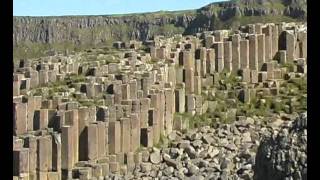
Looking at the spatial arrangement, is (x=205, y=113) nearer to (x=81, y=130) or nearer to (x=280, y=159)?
(x=81, y=130)

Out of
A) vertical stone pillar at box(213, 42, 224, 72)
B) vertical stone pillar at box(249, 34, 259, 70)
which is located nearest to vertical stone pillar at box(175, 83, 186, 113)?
vertical stone pillar at box(213, 42, 224, 72)

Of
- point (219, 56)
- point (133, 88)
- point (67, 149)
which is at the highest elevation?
point (219, 56)

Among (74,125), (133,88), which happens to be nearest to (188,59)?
(133,88)

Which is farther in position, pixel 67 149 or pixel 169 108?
pixel 169 108

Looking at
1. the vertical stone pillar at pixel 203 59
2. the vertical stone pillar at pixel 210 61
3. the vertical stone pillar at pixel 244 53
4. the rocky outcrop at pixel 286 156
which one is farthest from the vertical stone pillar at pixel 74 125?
the rocky outcrop at pixel 286 156

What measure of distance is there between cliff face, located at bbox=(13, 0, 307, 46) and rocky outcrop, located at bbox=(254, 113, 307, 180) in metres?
87.1

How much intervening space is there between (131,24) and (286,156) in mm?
99085

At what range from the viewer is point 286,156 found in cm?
534

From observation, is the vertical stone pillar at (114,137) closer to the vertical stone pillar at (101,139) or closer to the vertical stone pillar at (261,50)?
the vertical stone pillar at (101,139)

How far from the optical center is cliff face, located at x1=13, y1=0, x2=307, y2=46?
96.0 metres

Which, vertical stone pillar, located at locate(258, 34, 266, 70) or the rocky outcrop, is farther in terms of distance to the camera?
vertical stone pillar, located at locate(258, 34, 266, 70)

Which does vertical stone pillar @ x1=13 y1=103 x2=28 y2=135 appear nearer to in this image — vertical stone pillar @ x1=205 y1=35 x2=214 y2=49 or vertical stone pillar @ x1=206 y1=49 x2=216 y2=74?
vertical stone pillar @ x1=206 y1=49 x2=216 y2=74

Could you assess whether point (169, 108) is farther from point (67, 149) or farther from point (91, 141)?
point (67, 149)

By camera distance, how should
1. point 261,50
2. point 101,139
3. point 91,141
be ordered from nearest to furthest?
point 91,141 < point 101,139 < point 261,50
